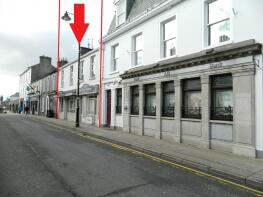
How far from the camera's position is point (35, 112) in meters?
42.3

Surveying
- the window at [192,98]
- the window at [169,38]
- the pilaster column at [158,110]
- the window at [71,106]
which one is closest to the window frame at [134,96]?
the pilaster column at [158,110]

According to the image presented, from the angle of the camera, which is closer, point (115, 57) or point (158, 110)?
point (158, 110)

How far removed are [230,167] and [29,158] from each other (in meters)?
6.63

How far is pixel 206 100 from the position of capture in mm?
9492

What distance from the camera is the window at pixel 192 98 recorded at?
402 inches

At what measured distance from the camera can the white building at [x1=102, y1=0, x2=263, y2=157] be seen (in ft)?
26.5

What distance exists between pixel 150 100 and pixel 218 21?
19.0 ft

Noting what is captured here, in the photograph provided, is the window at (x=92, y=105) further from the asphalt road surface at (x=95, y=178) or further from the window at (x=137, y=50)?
the asphalt road surface at (x=95, y=178)

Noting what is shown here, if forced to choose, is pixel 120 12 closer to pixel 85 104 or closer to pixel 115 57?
pixel 115 57

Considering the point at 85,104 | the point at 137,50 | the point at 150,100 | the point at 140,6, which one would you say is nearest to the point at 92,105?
the point at 85,104

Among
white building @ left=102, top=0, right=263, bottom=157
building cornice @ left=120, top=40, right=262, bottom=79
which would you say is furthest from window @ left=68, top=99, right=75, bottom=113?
building cornice @ left=120, top=40, right=262, bottom=79

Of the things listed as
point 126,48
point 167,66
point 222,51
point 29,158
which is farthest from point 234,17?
point 29,158

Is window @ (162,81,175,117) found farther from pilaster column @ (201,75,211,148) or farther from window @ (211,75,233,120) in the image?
window @ (211,75,233,120)

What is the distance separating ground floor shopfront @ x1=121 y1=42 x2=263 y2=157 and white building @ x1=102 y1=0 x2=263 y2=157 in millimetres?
32
